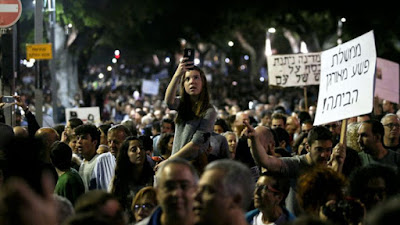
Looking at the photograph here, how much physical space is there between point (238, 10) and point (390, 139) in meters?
44.0

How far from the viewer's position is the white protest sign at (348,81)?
9602mm

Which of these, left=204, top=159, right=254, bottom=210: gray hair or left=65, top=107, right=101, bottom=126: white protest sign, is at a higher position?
left=204, top=159, right=254, bottom=210: gray hair

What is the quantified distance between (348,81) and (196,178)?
14.1 feet

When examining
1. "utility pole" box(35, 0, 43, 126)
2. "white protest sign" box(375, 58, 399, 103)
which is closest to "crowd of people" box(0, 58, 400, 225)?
"white protest sign" box(375, 58, 399, 103)

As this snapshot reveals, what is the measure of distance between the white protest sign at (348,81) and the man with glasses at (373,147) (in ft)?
0.67

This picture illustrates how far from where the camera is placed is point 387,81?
16109 millimetres

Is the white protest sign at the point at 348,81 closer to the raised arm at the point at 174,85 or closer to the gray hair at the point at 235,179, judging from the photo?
the raised arm at the point at 174,85

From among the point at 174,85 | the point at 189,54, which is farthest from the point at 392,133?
the point at 174,85

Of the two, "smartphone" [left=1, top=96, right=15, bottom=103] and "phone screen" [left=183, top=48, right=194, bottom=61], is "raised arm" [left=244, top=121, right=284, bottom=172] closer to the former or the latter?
"phone screen" [left=183, top=48, right=194, bottom=61]

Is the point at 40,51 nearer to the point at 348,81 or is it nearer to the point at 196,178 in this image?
the point at 348,81

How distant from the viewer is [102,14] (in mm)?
38594

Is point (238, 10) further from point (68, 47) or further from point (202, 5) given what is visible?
point (202, 5)

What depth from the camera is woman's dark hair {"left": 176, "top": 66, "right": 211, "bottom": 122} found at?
863 cm

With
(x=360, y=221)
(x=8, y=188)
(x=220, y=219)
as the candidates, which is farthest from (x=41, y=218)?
(x=360, y=221)
